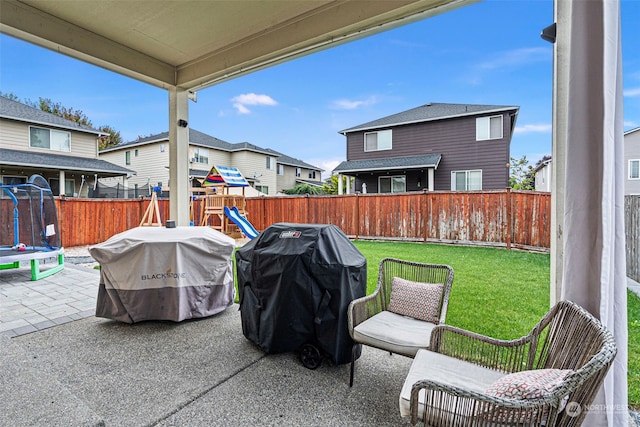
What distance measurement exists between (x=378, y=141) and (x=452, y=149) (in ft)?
9.89

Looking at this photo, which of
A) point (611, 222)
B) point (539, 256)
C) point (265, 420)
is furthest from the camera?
point (539, 256)

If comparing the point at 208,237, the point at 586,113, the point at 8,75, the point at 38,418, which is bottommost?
the point at 38,418

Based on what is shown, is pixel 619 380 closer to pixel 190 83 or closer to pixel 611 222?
pixel 611 222

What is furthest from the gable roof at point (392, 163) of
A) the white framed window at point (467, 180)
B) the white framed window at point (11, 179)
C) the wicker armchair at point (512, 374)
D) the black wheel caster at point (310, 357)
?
the white framed window at point (11, 179)

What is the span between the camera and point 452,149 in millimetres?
12305

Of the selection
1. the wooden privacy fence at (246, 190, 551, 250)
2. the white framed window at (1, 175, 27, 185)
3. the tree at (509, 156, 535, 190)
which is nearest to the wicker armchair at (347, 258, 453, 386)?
the wooden privacy fence at (246, 190, 551, 250)

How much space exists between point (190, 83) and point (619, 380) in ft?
15.7

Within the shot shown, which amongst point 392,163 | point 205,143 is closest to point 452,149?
point 392,163

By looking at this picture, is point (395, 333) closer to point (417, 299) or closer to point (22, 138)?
point (417, 299)

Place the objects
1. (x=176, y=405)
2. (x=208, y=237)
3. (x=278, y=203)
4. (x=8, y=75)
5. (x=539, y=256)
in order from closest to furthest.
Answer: (x=176, y=405) < (x=208, y=237) < (x=539, y=256) < (x=278, y=203) < (x=8, y=75)

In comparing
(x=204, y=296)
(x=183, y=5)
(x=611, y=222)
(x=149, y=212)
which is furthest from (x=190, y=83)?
(x=149, y=212)

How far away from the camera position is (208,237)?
10.1 ft

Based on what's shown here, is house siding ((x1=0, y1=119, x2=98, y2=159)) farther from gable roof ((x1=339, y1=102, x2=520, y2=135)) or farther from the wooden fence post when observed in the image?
the wooden fence post

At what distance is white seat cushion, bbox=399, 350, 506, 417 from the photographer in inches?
57.6
